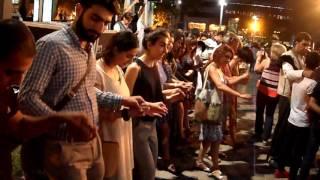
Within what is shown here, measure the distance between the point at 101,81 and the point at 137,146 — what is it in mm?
1038

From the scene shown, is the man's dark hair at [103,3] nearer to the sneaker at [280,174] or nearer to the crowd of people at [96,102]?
the crowd of people at [96,102]

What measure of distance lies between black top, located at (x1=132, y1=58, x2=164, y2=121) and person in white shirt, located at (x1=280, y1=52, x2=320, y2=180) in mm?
2495

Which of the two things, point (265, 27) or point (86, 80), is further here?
point (265, 27)

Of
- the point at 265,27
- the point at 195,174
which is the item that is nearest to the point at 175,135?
the point at 195,174

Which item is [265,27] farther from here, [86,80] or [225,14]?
[86,80]

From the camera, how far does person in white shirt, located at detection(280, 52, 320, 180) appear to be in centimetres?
614

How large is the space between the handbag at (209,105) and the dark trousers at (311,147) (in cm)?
125

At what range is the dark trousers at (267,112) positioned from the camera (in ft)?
28.8

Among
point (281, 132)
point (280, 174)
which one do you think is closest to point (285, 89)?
point (281, 132)

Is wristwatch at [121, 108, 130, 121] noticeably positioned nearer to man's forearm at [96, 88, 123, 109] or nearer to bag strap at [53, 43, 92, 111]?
man's forearm at [96, 88, 123, 109]

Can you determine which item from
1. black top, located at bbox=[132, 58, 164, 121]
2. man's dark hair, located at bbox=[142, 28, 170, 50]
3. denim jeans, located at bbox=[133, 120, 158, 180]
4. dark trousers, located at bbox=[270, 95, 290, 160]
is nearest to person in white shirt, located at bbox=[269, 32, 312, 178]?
dark trousers, located at bbox=[270, 95, 290, 160]

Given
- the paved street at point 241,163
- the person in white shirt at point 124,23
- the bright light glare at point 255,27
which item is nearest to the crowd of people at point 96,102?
the paved street at point 241,163

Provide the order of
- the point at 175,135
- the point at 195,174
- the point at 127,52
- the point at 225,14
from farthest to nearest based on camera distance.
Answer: the point at 225,14
the point at 175,135
the point at 195,174
the point at 127,52

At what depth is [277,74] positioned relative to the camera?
8.61 meters
